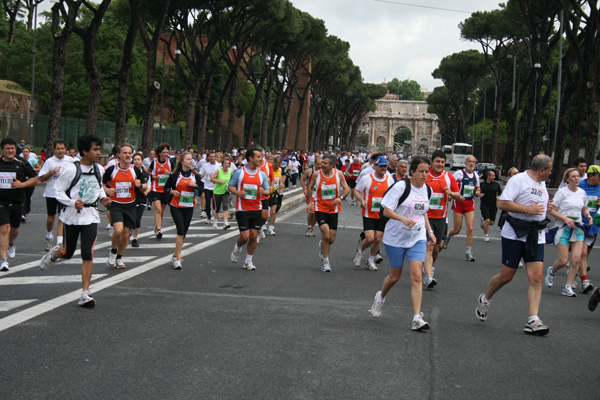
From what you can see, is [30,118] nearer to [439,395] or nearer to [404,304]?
[404,304]

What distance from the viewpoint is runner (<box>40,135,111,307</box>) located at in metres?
7.31

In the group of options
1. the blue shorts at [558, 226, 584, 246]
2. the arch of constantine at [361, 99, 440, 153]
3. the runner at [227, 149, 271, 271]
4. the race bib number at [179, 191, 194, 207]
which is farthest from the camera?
the arch of constantine at [361, 99, 440, 153]

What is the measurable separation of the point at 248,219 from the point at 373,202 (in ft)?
5.91

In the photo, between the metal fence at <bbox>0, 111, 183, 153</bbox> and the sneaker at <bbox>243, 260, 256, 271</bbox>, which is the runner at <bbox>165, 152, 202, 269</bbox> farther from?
the metal fence at <bbox>0, 111, 183, 153</bbox>

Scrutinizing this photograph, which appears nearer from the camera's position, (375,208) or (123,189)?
(123,189)

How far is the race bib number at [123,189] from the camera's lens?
33.0ft

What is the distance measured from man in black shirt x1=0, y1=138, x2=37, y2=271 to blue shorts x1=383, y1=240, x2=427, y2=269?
5.09m

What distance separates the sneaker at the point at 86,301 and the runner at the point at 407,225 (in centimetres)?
269

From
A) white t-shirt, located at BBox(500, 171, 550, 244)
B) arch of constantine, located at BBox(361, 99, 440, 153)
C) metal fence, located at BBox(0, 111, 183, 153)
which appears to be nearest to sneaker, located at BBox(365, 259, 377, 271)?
white t-shirt, located at BBox(500, 171, 550, 244)

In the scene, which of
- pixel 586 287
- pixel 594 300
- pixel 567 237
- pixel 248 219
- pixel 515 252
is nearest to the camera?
pixel 515 252

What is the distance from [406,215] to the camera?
23.4ft

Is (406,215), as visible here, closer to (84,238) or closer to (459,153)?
(84,238)

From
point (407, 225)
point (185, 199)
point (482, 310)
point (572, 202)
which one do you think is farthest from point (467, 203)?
point (407, 225)

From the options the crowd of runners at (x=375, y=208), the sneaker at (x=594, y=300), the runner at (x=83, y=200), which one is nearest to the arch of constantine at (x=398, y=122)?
the crowd of runners at (x=375, y=208)
